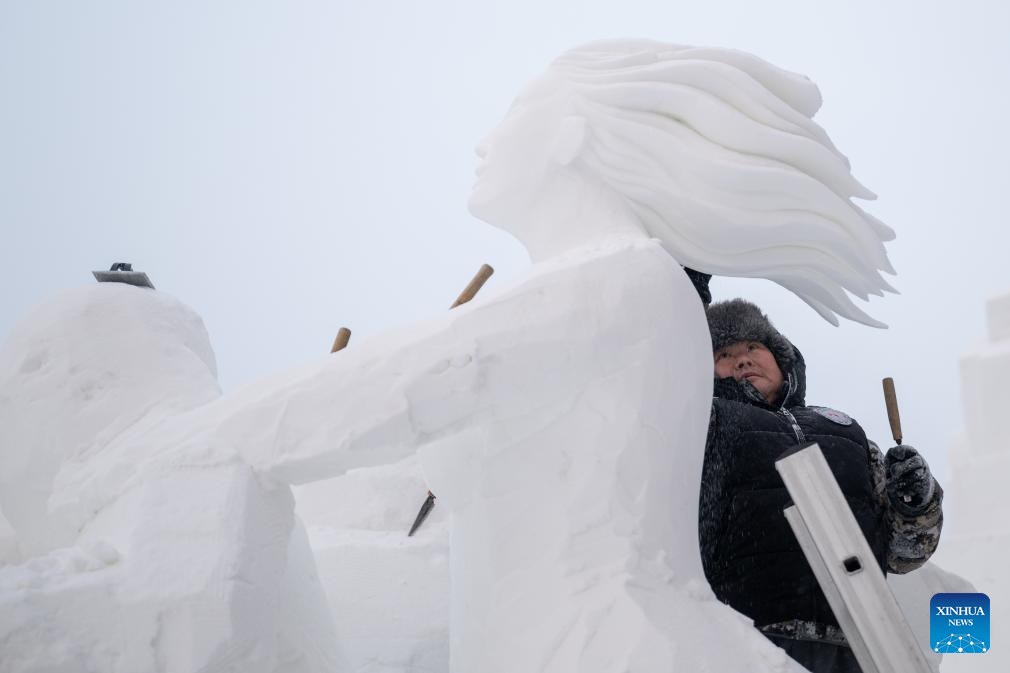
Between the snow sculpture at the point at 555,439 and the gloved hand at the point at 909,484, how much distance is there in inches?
27.4

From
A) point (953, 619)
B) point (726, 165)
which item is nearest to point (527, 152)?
point (726, 165)

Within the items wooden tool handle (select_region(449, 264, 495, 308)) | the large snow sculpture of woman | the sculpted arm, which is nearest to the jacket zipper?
the large snow sculpture of woman

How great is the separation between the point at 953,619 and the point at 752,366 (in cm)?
101

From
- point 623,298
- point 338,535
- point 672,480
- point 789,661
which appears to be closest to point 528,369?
point 623,298

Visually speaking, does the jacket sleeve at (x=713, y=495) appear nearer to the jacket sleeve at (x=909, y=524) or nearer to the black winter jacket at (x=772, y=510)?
the black winter jacket at (x=772, y=510)

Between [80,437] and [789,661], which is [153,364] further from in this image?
[789,661]

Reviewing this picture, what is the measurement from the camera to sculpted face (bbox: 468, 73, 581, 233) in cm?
230

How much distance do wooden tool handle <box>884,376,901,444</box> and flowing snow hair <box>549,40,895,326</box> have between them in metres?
0.76

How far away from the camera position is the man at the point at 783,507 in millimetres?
2271

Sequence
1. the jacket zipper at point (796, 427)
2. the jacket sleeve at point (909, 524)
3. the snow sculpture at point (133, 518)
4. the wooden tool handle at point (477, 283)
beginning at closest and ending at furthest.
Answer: the snow sculpture at point (133, 518)
the jacket zipper at point (796, 427)
the jacket sleeve at point (909, 524)
the wooden tool handle at point (477, 283)

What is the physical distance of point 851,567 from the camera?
162 centimetres

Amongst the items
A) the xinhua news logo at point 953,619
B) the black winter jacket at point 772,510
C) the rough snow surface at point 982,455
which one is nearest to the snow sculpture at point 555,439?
the black winter jacket at point 772,510

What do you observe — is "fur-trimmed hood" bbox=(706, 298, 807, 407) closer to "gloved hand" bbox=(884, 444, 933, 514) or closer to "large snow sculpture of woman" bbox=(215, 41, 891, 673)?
"gloved hand" bbox=(884, 444, 933, 514)

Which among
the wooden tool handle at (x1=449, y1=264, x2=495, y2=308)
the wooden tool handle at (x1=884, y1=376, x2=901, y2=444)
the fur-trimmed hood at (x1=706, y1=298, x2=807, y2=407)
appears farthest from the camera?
the wooden tool handle at (x1=884, y1=376, x2=901, y2=444)
